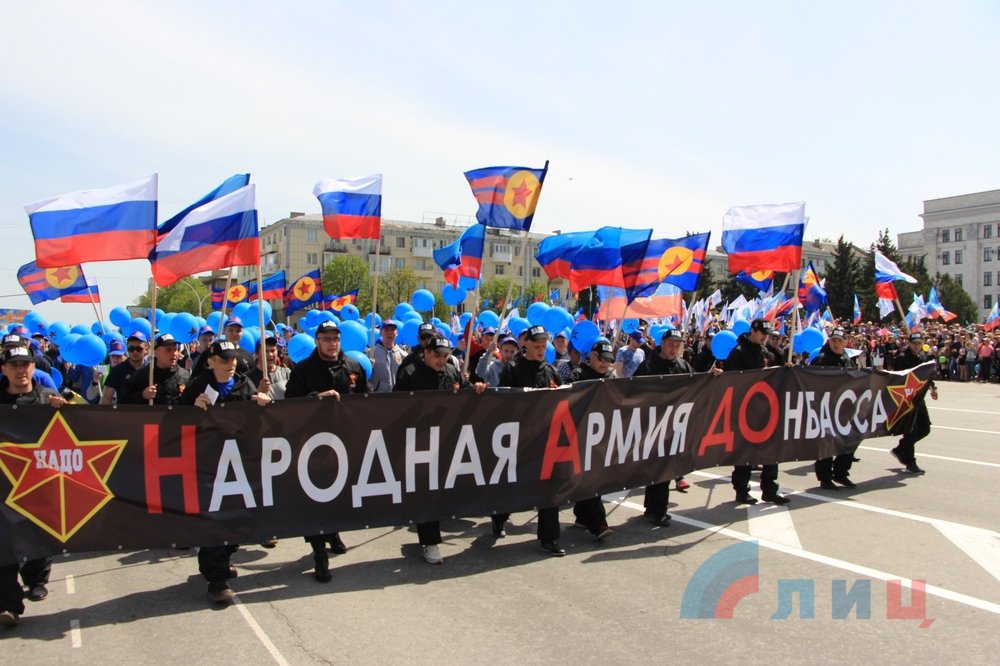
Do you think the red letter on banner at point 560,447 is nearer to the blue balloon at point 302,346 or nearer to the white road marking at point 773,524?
the white road marking at point 773,524

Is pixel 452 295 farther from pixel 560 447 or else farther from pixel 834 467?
pixel 560 447

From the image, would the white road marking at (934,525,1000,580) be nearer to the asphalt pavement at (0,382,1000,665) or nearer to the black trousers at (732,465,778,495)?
the asphalt pavement at (0,382,1000,665)

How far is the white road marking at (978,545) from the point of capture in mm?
6133

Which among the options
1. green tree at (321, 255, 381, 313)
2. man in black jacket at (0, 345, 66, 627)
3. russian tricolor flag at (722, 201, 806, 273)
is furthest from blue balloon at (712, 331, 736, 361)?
green tree at (321, 255, 381, 313)

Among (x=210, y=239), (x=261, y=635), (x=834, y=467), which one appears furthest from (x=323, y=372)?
(x=834, y=467)

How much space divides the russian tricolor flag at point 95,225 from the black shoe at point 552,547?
3.95 meters

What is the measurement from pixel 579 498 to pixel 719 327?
19928 mm

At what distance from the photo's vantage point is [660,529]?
7.29m

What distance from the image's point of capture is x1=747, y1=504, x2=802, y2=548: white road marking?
684cm

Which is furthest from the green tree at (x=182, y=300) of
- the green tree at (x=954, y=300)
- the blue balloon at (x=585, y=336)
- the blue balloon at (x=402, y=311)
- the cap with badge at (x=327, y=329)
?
the cap with badge at (x=327, y=329)

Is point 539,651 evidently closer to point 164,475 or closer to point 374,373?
point 164,475

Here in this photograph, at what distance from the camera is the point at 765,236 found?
9523mm

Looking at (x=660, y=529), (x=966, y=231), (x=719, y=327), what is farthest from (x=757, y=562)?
(x=966, y=231)

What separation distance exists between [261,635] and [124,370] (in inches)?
148
